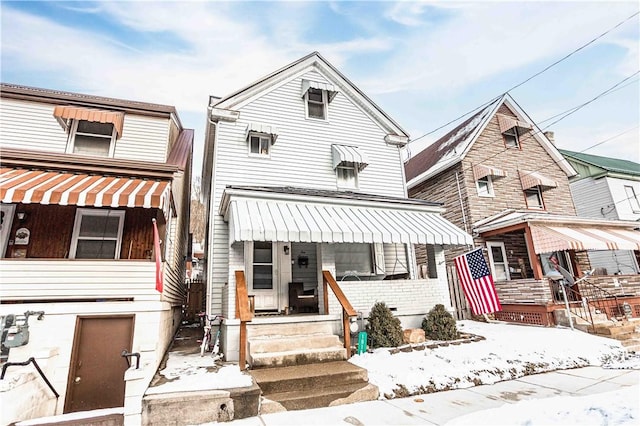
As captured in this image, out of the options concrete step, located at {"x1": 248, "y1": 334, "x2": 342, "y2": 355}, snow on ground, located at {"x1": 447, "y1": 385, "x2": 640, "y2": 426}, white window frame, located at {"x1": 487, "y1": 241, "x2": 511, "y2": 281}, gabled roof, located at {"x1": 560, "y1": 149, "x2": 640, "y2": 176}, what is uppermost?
gabled roof, located at {"x1": 560, "y1": 149, "x2": 640, "y2": 176}

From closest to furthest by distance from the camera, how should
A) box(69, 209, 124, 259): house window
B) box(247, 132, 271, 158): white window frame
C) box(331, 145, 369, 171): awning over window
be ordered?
box(69, 209, 124, 259): house window < box(247, 132, 271, 158): white window frame < box(331, 145, 369, 171): awning over window

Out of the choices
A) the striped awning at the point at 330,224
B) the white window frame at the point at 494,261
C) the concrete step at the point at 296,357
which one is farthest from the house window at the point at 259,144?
the white window frame at the point at 494,261

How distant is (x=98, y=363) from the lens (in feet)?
20.4

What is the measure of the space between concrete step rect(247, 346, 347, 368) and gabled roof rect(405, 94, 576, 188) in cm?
1162

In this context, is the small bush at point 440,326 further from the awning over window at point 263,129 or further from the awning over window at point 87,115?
the awning over window at point 87,115

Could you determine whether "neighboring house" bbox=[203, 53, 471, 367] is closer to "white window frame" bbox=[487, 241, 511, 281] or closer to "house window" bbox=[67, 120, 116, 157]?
"house window" bbox=[67, 120, 116, 157]

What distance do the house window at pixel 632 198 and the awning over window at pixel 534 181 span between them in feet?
22.8

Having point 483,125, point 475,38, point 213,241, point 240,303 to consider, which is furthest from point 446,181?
point 240,303

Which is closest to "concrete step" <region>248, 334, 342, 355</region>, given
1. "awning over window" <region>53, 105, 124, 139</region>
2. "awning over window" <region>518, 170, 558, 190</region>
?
"awning over window" <region>53, 105, 124, 139</region>

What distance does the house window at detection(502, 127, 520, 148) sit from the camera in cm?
1612

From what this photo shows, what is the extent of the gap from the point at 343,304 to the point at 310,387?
80.4 inches

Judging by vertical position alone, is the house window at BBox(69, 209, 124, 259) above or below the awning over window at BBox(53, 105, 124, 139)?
below

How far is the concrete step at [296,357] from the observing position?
18.9 ft

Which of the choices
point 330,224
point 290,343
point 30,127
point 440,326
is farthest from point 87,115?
point 440,326
